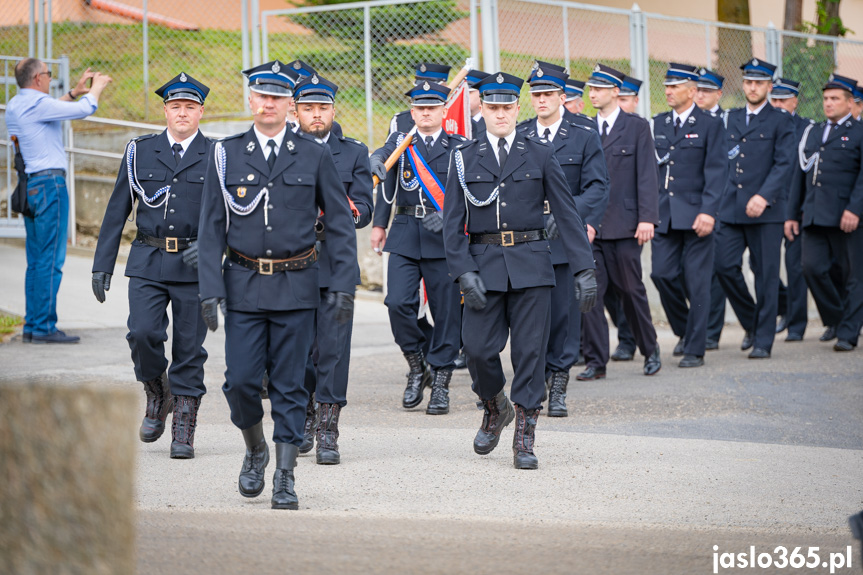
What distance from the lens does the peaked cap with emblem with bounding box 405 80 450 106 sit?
8.09 meters

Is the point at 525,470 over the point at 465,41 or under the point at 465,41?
under

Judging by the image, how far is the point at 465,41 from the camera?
12969mm

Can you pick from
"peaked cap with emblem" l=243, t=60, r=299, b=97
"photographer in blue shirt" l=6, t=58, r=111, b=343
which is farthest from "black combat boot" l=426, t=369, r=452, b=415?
"photographer in blue shirt" l=6, t=58, r=111, b=343

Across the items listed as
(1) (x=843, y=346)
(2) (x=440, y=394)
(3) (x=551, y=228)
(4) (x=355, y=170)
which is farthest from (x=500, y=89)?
(1) (x=843, y=346)

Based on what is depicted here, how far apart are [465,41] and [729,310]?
185 inches

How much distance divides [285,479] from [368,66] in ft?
29.9

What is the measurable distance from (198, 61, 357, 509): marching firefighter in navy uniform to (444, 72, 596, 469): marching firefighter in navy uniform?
1080 millimetres

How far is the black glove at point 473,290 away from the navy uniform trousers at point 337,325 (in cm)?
61

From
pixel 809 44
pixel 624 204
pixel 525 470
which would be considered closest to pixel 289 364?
pixel 525 470

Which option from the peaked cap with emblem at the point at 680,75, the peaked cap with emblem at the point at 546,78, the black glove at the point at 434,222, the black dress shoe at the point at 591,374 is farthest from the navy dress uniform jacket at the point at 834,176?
the black glove at the point at 434,222

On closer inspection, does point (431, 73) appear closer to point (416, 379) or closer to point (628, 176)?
point (628, 176)

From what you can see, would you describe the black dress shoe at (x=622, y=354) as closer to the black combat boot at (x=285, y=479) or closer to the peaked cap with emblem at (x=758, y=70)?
the peaked cap with emblem at (x=758, y=70)

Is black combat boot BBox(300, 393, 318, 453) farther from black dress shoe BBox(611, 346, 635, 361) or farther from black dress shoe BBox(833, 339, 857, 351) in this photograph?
black dress shoe BBox(833, 339, 857, 351)

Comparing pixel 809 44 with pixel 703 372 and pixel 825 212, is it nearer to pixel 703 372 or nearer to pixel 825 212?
pixel 825 212
